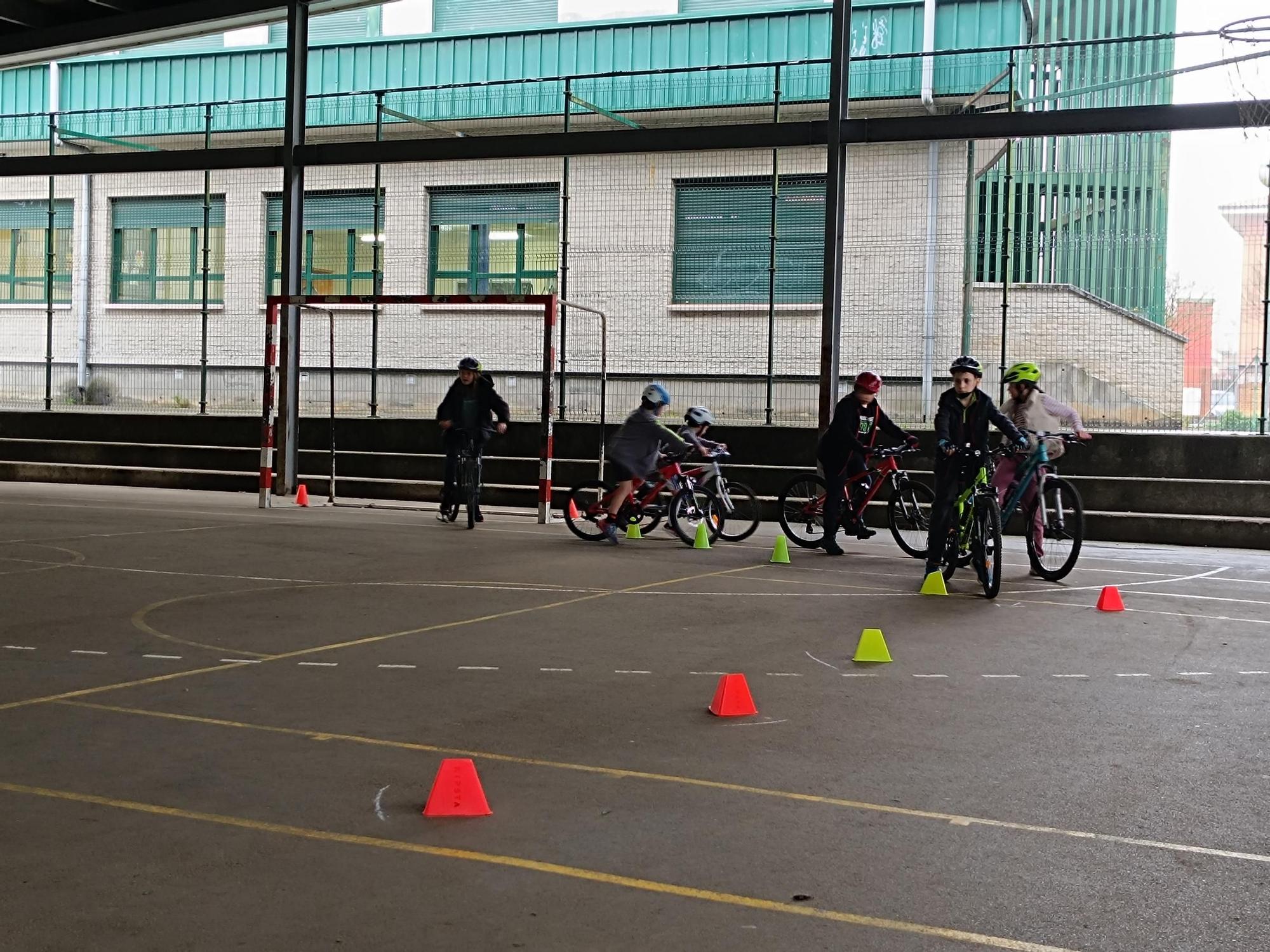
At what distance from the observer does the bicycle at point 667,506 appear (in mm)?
13266

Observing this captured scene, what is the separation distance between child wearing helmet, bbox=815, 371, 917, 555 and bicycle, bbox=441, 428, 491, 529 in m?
3.70

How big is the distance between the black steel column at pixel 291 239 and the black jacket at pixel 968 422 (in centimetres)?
969

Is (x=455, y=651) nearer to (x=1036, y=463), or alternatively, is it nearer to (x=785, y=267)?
(x=1036, y=463)

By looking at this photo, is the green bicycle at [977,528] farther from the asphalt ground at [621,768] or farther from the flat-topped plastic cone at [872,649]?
the flat-topped plastic cone at [872,649]

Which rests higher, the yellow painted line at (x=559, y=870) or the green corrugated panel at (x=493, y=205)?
the green corrugated panel at (x=493, y=205)

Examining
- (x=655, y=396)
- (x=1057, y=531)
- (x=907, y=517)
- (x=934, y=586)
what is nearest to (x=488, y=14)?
(x=655, y=396)

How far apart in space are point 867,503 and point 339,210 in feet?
45.6

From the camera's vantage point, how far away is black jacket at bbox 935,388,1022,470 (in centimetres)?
1050

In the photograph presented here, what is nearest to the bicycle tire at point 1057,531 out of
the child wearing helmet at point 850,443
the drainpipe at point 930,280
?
the child wearing helmet at point 850,443

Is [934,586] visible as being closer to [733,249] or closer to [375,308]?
[375,308]

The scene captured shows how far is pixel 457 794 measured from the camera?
172 inches

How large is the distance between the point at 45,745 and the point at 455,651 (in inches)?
98.5

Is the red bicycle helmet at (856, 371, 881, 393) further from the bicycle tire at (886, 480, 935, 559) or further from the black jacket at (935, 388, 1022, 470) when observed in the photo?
the black jacket at (935, 388, 1022, 470)

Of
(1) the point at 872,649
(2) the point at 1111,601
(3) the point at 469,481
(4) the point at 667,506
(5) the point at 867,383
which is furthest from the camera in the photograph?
(3) the point at 469,481
